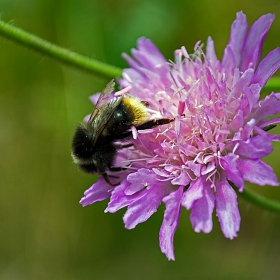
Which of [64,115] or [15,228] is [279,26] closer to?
[64,115]

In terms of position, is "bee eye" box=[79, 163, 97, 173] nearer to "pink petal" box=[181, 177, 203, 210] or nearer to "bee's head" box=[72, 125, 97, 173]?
"bee's head" box=[72, 125, 97, 173]

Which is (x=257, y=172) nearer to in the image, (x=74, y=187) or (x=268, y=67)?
(x=268, y=67)

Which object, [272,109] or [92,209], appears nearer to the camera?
[272,109]

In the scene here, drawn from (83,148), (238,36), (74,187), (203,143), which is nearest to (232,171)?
(203,143)

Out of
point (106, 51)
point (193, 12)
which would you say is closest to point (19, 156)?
point (106, 51)

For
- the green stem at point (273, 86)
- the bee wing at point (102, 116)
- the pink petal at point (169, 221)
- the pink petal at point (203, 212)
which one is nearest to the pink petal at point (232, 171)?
the pink petal at point (203, 212)
